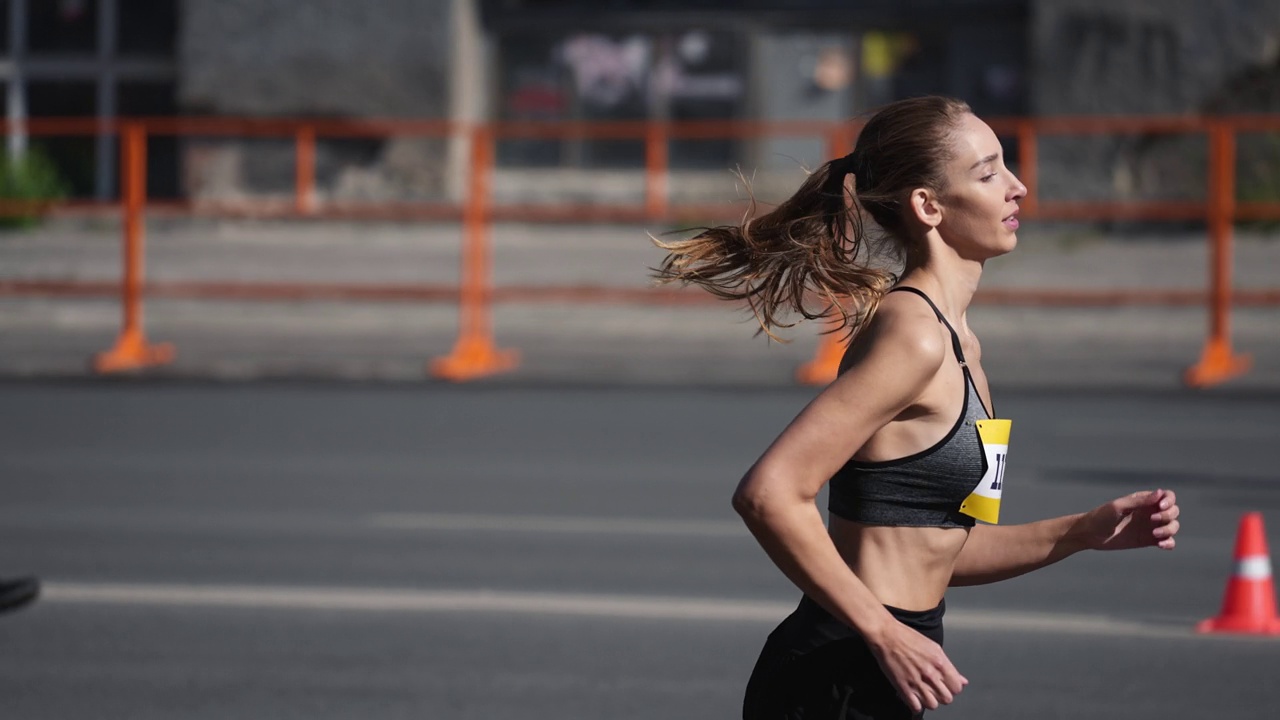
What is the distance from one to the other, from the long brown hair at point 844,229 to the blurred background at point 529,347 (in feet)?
0.63

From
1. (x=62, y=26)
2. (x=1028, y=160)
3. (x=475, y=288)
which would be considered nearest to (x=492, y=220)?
(x=475, y=288)

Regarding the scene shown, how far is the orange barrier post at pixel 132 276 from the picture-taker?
1439 cm

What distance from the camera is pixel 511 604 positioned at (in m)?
6.67

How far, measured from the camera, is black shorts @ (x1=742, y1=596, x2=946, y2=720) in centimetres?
297

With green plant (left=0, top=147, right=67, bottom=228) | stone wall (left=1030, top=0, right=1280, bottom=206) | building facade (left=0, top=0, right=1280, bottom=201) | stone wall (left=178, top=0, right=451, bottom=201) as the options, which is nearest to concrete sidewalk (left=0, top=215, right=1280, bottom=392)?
stone wall (left=1030, top=0, right=1280, bottom=206)

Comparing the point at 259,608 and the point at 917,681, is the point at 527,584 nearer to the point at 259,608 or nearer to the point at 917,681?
the point at 259,608

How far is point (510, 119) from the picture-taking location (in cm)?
2433

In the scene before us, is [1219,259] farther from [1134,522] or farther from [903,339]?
[903,339]

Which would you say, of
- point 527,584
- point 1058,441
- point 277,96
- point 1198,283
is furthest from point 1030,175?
point 527,584

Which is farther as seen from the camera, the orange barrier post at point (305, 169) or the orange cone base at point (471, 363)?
the orange barrier post at point (305, 169)

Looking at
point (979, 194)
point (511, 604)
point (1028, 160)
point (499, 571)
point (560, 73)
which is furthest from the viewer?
point (560, 73)

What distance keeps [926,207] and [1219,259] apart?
1116 cm

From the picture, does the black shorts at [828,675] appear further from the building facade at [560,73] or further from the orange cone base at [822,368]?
the building facade at [560,73]

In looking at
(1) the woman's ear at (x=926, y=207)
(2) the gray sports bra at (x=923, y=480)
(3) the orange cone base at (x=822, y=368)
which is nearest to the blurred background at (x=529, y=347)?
(3) the orange cone base at (x=822, y=368)
